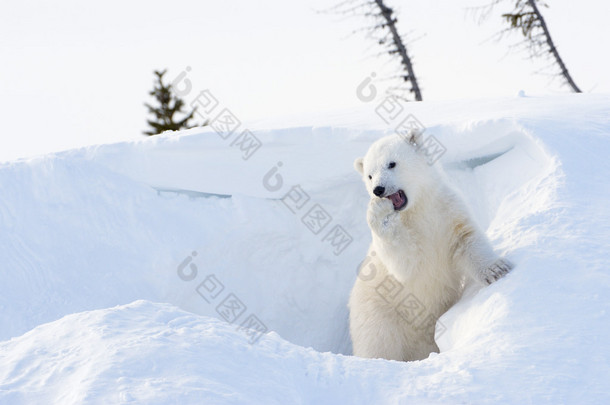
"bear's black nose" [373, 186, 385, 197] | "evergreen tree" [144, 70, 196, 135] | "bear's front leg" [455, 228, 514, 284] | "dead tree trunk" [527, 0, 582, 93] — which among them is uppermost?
"evergreen tree" [144, 70, 196, 135]

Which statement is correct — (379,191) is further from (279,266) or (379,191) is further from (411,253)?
(279,266)

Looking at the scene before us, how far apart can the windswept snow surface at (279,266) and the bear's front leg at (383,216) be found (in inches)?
26.5

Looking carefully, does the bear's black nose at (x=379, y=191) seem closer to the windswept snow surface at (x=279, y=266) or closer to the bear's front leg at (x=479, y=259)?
the bear's front leg at (x=479, y=259)

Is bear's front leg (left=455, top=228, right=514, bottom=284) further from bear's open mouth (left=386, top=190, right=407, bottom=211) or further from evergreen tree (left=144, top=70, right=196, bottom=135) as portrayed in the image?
evergreen tree (left=144, top=70, right=196, bottom=135)

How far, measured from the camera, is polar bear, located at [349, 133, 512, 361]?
12.0 feet

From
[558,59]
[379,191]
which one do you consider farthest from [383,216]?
[558,59]

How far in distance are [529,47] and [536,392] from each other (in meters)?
12.1

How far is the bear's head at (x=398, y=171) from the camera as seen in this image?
145 inches

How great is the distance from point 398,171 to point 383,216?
1.19 ft

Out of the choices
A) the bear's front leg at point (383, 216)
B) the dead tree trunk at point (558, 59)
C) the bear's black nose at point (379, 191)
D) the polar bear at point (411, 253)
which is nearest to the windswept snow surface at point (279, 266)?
the polar bear at point (411, 253)

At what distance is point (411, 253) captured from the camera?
12.3 ft

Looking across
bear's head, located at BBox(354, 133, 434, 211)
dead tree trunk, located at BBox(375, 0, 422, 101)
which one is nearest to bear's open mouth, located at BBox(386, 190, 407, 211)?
bear's head, located at BBox(354, 133, 434, 211)

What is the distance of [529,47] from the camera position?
41.9ft

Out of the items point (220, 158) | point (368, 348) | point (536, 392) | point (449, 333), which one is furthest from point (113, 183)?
point (536, 392)
